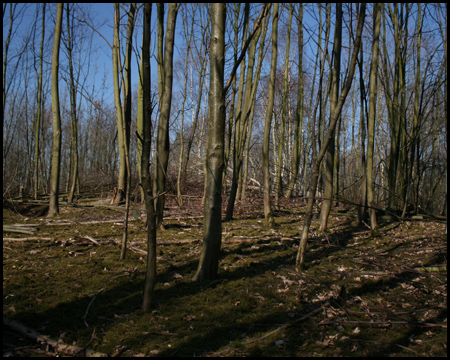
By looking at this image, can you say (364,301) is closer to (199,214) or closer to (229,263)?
(229,263)

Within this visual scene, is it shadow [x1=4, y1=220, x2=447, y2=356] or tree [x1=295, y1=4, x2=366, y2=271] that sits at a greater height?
tree [x1=295, y1=4, x2=366, y2=271]

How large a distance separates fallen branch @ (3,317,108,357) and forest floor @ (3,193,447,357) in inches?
1.6

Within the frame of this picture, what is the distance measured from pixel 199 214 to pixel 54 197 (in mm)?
3978

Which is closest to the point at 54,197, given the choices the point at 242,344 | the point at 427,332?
the point at 242,344

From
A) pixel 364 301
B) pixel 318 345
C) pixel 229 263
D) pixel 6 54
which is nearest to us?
pixel 318 345

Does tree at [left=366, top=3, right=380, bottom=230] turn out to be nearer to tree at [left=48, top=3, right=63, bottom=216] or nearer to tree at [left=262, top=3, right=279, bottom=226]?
tree at [left=262, top=3, right=279, bottom=226]

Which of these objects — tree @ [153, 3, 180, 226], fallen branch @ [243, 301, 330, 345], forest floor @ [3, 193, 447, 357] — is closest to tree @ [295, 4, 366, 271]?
forest floor @ [3, 193, 447, 357]

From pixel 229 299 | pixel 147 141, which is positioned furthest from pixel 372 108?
pixel 147 141

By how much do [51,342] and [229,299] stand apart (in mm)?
1818

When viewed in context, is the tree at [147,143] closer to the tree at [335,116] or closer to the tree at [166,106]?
the tree at [335,116]

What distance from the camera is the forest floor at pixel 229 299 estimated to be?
288cm

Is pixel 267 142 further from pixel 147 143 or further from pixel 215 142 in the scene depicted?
pixel 147 143

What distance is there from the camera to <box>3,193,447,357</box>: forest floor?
2881 mm

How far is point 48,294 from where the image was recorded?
3.88m
